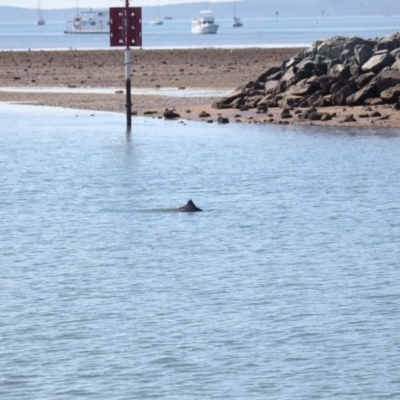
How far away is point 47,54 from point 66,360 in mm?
77238

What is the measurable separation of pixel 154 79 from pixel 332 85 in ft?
70.6

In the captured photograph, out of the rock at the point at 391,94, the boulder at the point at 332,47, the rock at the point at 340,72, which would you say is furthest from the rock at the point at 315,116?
the boulder at the point at 332,47

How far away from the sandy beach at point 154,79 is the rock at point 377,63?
2.26 metres

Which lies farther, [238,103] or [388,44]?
[388,44]

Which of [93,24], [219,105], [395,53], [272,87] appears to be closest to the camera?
[395,53]

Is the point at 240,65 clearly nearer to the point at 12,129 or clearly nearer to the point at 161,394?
the point at 12,129

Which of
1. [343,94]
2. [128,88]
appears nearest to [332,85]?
[343,94]

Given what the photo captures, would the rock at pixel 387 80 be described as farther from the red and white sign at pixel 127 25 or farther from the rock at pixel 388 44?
the red and white sign at pixel 127 25

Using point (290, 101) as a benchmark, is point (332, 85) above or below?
above

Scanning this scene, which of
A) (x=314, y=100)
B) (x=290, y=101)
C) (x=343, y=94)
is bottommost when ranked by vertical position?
(x=290, y=101)

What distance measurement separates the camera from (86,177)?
26.8 meters

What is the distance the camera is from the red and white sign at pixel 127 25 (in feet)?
121

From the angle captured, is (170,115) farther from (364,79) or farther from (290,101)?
(364,79)

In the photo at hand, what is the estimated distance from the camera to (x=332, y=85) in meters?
39.7
